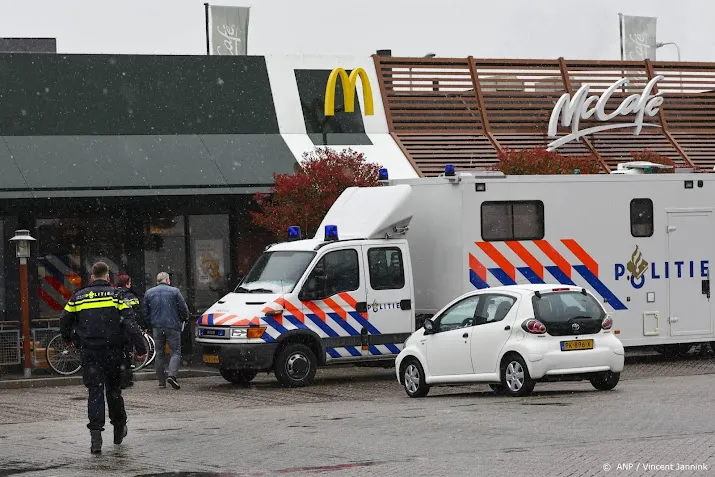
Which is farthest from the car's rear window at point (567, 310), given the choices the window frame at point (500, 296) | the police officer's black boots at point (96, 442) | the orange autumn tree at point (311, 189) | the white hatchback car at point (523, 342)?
the orange autumn tree at point (311, 189)

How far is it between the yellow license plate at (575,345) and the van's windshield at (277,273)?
473 cm

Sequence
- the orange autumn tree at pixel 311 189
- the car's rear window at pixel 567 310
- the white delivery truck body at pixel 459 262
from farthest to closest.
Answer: the orange autumn tree at pixel 311 189 → the white delivery truck body at pixel 459 262 → the car's rear window at pixel 567 310

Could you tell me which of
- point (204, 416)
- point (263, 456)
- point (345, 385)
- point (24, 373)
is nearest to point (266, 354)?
point (345, 385)

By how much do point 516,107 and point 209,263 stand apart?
28.5 feet

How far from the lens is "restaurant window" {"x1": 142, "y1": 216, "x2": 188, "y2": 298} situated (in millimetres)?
26828

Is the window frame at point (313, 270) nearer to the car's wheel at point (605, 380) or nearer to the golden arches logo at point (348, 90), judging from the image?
the car's wheel at point (605, 380)

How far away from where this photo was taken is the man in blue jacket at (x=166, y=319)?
20594 mm

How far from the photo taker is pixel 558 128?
105 ft

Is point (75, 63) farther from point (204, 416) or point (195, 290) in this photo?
point (204, 416)

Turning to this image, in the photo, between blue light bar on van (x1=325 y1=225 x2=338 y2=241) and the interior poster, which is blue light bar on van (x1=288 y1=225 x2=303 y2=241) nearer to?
blue light bar on van (x1=325 y1=225 x2=338 y2=241)

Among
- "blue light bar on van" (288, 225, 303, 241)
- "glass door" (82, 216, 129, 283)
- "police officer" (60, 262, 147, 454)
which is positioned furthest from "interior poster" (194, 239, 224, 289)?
"police officer" (60, 262, 147, 454)

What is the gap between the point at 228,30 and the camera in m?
34.8

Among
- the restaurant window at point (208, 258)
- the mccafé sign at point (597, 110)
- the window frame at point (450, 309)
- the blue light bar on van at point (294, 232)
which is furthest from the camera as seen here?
the mccafé sign at point (597, 110)

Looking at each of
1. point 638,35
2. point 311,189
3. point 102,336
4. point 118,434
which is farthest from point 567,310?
point 638,35
